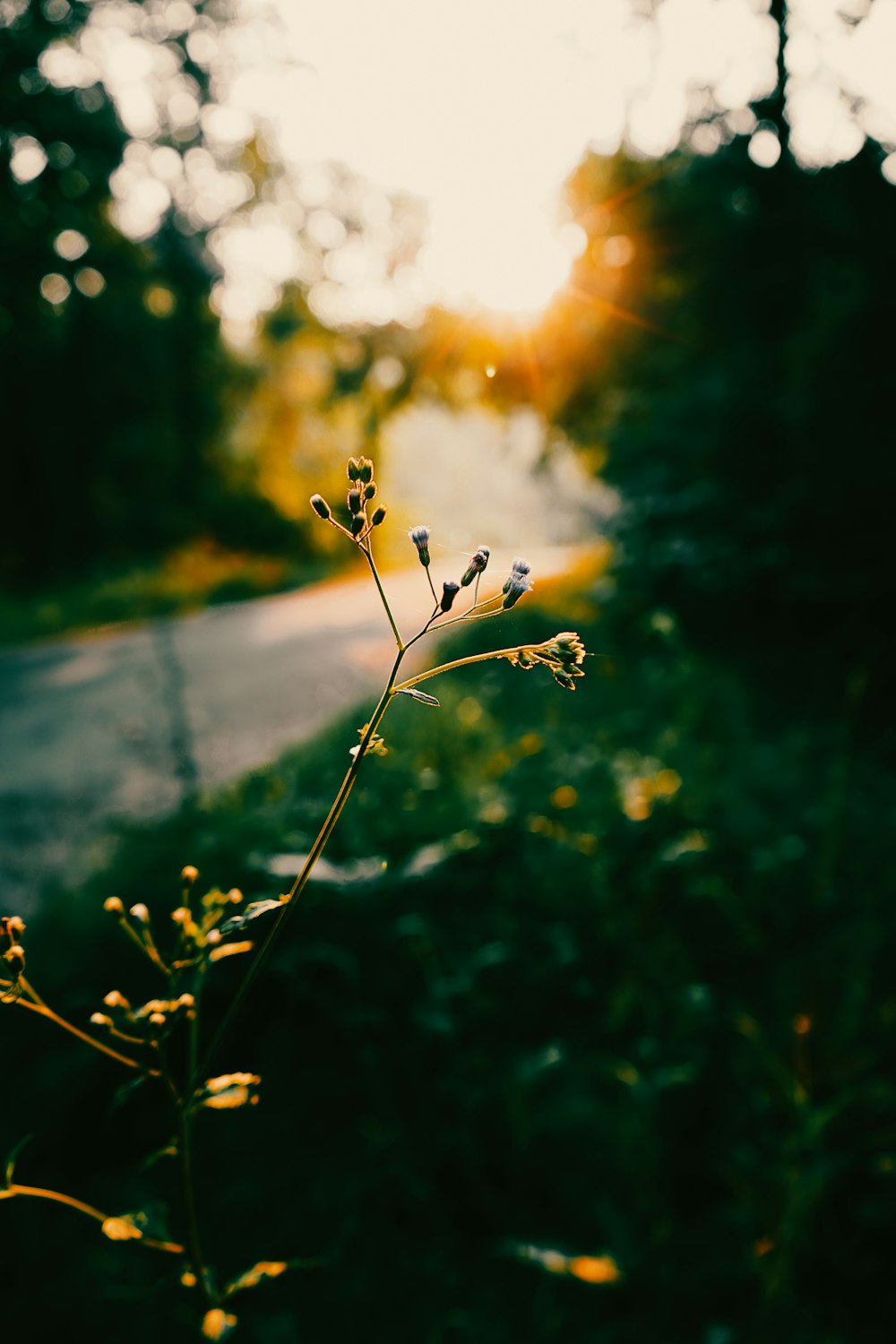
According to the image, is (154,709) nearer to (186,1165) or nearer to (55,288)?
(186,1165)

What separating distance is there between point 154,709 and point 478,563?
6.87 m

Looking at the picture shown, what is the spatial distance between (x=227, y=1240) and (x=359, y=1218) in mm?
322

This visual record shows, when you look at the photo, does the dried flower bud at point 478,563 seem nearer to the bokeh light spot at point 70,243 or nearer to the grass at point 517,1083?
the grass at point 517,1083

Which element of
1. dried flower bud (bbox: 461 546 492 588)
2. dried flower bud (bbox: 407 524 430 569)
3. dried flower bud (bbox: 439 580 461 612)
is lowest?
dried flower bud (bbox: 439 580 461 612)

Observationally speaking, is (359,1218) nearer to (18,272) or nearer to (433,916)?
(433,916)

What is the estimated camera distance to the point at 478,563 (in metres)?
0.89

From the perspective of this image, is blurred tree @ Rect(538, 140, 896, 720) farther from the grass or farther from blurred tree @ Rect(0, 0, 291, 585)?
blurred tree @ Rect(0, 0, 291, 585)

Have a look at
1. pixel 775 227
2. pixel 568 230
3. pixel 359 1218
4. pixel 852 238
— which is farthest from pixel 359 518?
pixel 568 230

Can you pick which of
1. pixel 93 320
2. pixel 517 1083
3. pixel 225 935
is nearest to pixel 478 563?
pixel 225 935

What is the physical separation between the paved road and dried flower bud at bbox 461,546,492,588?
183cm

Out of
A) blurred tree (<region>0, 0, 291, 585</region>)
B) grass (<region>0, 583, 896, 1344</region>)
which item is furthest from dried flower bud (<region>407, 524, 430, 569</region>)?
blurred tree (<region>0, 0, 291, 585</region>)

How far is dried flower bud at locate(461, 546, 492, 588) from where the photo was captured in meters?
0.88

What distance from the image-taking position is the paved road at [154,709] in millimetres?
4816

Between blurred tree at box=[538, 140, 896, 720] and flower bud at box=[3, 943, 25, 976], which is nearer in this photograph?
flower bud at box=[3, 943, 25, 976]
